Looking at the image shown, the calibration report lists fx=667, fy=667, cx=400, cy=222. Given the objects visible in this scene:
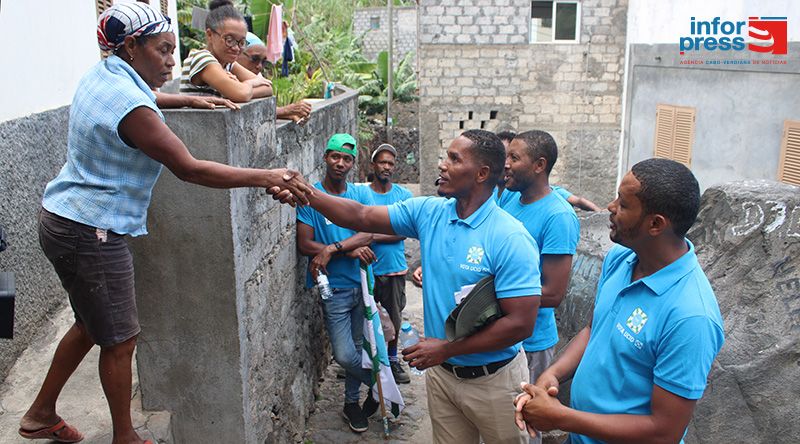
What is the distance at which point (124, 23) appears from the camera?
103 inches

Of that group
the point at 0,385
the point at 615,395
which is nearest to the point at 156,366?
the point at 0,385

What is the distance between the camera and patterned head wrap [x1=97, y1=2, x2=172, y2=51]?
259 cm

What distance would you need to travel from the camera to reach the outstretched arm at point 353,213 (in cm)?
330

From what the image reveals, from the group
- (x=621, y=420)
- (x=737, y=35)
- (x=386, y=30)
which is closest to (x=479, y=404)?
(x=621, y=420)

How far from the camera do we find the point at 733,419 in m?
3.75

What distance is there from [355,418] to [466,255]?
8.38 feet

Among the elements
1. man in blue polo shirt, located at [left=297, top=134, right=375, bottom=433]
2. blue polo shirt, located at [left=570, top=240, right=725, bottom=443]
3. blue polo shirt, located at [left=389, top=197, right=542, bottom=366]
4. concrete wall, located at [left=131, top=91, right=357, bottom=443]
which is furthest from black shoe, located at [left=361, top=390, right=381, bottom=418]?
blue polo shirt, located at [left=570, top=240, right=725, bottom=443]

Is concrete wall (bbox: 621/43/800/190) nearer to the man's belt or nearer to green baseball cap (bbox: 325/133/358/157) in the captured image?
green baseball cap (bbox: 325/133/358/157)

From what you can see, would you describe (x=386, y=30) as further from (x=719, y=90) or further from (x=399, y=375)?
(x=399, y=375)

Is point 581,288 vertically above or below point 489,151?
below

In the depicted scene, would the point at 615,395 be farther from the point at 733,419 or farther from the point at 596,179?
the point at 596,179

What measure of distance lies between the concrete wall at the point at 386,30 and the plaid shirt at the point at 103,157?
2649 cm

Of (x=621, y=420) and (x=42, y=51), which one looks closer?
(x=621, y=420)

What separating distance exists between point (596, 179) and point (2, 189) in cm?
1285
